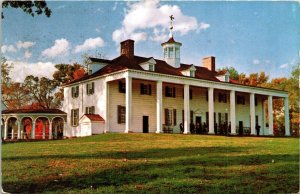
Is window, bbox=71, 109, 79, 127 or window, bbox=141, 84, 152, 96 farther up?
window, bbox=141, 84, 152, 96

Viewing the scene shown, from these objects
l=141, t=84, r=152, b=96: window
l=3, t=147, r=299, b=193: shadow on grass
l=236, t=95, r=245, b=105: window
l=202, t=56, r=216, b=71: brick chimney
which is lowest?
l=3, t=147, r=299, b=193: shadow on grass

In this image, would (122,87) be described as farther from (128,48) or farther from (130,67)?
(128,48)

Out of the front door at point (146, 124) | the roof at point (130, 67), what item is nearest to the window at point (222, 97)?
the roof at point (130, 67)

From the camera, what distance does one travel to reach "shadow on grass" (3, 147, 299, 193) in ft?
29.2

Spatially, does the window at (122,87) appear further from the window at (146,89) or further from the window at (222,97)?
the window at (222,97)

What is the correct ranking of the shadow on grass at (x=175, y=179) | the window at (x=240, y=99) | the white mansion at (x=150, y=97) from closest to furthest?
the shadow on grass at (x=175, y=179) → the white mansion at (x=150, y=97) → the window at (x=240, y=99)

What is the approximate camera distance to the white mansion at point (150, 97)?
→ 30578 mm

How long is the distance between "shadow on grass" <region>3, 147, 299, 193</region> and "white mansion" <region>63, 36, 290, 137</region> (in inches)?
675

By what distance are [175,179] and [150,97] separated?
24.0 metres

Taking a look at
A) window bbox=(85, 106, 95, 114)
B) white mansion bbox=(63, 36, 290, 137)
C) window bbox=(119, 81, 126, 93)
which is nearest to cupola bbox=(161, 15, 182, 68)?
white mansion bbox=(63, 36, 290, 137)

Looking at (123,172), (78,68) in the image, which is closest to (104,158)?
(123,172)

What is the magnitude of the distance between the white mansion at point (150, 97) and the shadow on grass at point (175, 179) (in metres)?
17.2

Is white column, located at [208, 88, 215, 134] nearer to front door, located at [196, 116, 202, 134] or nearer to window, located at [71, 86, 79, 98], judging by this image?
front door, located at [196, 116, 202, 134]

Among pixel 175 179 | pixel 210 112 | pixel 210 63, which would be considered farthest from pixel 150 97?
pixel 175 179
